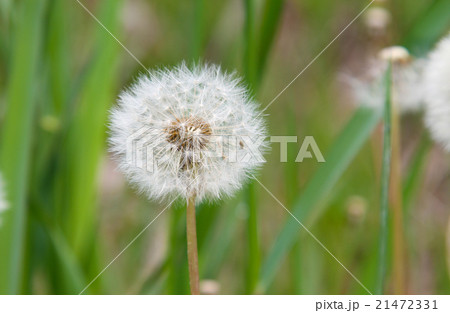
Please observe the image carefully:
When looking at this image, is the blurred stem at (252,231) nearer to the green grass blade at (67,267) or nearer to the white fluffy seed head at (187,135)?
the white fluffy seed head at (187,135)

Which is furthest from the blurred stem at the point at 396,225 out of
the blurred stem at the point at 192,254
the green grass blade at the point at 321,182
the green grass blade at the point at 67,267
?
the green grass blade at the point at 67,267

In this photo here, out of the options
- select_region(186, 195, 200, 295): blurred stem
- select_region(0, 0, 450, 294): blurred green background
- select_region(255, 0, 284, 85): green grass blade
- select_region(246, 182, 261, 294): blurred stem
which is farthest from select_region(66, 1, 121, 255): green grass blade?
select_region(186, 195, 200, 295): blurred stem

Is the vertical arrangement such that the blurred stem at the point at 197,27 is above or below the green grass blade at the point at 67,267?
above

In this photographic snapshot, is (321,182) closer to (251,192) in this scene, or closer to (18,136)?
(251,192)

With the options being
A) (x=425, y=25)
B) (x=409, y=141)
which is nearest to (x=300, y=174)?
(x=409, y=141)

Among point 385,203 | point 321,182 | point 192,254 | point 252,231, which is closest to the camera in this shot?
point 192,254

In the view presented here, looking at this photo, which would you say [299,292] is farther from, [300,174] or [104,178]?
[104,178]

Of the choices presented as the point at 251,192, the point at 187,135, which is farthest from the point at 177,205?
the point at 187,135
